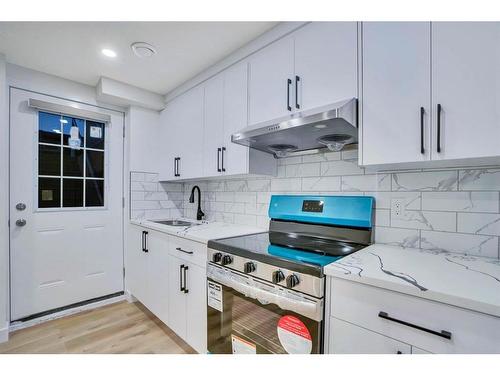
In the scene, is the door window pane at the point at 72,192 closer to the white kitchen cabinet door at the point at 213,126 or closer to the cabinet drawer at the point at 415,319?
the white kitchen cabinet door at the point at 213,126

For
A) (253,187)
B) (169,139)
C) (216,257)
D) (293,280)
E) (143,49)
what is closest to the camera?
(293,280)

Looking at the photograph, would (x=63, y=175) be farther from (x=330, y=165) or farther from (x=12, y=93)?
(x=330, y=165)

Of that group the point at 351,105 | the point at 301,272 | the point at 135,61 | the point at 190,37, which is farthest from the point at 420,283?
the point at 135,61

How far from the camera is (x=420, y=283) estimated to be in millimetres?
844

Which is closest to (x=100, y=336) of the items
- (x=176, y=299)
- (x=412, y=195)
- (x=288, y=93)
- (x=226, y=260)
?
(x=176, y=299)

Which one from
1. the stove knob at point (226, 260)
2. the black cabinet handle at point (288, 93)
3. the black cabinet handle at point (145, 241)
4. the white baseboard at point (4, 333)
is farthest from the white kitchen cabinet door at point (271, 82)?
the white baseboard at point (4, 333)

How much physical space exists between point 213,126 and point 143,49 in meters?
0.77

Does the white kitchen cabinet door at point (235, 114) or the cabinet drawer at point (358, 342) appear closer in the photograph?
the cabinet drawer at point (358, 342)

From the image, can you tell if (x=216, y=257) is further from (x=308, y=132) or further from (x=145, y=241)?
(x=145, y=241)

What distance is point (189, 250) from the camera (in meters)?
1.77

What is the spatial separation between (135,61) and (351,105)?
1.83 meters

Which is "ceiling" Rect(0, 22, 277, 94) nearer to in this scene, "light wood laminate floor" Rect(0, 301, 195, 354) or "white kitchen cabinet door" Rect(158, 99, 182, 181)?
"white kitchen cabinet door" Rect(158, 99, 182, 181)

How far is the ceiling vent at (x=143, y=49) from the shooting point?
1858mm

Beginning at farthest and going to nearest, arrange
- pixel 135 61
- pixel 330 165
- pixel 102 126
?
1. pixel 102 126
2. pixel 135 61
3. pixel 330 165
